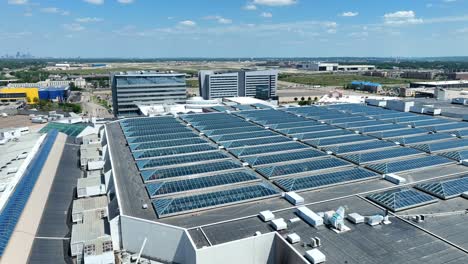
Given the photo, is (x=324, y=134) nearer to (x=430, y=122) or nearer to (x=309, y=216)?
(x=430, y=122)

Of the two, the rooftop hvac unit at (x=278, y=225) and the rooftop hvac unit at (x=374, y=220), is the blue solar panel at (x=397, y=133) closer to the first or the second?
the rooftop hvac unit at (x=374, y=220)

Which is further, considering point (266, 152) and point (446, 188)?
point (266, 152)

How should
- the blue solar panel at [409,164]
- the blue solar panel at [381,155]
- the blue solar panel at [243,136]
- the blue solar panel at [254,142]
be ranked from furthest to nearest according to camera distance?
the blue solar panel at [243,136] < the blue solar panel at [254,142] < the blue solar panel at [381,155] < the blue solar panel at [409,164]

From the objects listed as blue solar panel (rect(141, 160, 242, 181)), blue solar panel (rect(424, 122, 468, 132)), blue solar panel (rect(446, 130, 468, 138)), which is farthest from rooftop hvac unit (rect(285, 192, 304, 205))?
blue solar panel (rect(424, 122, 468, 132))

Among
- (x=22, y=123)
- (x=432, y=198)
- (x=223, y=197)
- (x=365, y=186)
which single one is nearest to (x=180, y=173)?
(x=223, y=197)

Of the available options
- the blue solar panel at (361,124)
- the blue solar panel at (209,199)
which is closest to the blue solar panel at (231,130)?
the blue solar panel at (361,124)

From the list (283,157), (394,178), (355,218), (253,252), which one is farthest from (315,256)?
(283,157)
